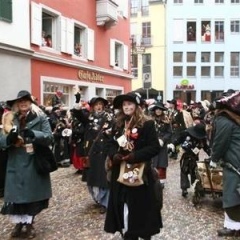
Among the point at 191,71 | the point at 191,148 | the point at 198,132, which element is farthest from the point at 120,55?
the point at 191,71

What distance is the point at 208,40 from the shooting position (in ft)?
144

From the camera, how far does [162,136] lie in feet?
29.5

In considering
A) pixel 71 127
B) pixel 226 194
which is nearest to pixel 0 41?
pixel 71 127

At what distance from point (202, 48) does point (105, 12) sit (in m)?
25.0

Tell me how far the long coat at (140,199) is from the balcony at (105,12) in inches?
636

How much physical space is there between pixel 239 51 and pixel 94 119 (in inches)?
1526

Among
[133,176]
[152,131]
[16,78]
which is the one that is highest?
[16,78]

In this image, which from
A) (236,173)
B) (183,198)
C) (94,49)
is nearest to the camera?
(236,173)

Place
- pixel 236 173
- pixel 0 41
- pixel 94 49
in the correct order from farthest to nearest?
pixel 94 49 → pixel 0 41 → pixel 236 173

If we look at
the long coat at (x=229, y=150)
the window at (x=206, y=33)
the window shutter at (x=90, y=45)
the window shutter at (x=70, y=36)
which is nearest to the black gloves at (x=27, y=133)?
the long coat at (x=229, y=150)

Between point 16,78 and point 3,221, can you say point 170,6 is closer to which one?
point 16,78

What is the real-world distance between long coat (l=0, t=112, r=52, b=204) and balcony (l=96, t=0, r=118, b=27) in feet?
50.1

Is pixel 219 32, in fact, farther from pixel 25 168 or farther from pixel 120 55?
pixel 25 168

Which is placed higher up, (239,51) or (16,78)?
(239,51)
